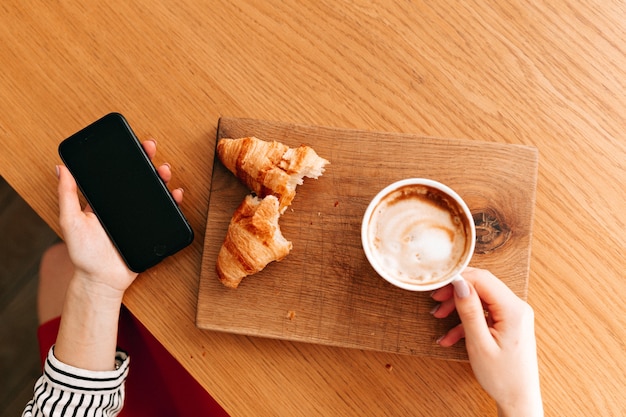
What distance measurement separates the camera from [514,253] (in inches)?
38.4

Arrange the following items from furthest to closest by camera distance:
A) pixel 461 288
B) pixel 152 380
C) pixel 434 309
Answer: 1. pixel 152 380
2. pixel 434 309
3. pixel 461 288

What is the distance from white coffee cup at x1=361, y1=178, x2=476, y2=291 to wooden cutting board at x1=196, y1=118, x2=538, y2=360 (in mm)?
85

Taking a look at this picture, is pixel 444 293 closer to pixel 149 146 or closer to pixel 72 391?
pixel 149 146

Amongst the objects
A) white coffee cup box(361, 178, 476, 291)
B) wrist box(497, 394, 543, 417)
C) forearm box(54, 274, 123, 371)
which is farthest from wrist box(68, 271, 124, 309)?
wrist box(497, 394, 543, 417)

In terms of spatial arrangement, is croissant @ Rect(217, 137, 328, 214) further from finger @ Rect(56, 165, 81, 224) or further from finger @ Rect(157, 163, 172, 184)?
finger @ Rect(56, 165, 81, 224)

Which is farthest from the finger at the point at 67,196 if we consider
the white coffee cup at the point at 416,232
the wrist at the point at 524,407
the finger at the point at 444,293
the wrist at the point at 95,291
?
the wrist at the point at 524,407

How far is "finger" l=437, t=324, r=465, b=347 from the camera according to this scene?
956 millimetres

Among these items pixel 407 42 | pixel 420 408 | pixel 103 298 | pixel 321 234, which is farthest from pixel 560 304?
pixel 103 298

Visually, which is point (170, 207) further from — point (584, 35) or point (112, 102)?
point (584, 35)

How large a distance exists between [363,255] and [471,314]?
216 mm

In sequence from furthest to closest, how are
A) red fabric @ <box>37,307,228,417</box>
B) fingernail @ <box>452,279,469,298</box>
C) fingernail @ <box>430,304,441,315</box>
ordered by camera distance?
red fabric @ <box>37,307,228,417</box>
fingernail @ <box>430,304,441,315</box>
fingernail @ <box>452,279,469,298</box>

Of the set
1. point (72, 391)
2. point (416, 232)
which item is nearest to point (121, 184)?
point (72, 391)

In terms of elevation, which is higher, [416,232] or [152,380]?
[416,232]

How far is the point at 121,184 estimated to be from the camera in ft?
3.20
